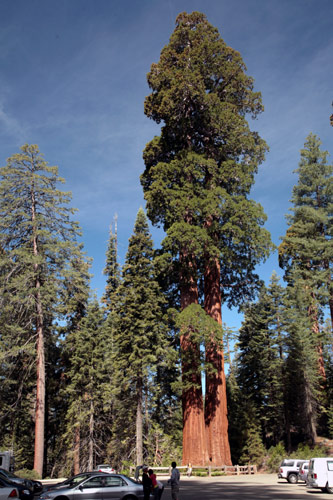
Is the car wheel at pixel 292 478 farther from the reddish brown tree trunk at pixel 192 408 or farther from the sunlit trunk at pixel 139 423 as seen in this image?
the sunlit trunk at pixel 139 423

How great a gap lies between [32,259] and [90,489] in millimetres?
18159

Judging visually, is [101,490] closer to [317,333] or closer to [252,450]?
[252,450]

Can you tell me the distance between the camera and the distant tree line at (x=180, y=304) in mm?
23203

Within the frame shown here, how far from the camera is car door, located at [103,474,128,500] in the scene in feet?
38.5

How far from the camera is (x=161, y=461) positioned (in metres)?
28.7

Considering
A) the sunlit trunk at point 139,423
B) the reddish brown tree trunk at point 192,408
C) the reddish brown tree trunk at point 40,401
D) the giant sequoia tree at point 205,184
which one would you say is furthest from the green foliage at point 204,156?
the reddish brown tree trunk at point 40,401

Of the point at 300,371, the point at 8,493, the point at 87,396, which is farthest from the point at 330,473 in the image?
the point at 87,396

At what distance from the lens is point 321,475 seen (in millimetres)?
17469

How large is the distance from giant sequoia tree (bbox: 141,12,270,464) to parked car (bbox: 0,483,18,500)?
1178 centimetres

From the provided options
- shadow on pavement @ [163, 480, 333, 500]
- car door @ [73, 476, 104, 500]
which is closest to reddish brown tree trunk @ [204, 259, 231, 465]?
shadow on pavement @ [163, 480, 333, 500]

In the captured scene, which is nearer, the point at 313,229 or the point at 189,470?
the point at 189,470

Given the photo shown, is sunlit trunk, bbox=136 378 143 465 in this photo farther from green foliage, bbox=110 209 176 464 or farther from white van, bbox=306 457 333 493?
white van, bbox=306 457 333 493

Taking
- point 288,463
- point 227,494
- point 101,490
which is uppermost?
point 101,490

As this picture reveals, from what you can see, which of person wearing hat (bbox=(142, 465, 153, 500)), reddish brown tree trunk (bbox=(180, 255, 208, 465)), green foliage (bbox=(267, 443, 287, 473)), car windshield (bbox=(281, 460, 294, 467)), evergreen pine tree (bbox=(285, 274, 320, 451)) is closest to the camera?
person wearing hat (bbox=(142, 465, 153, 500))
